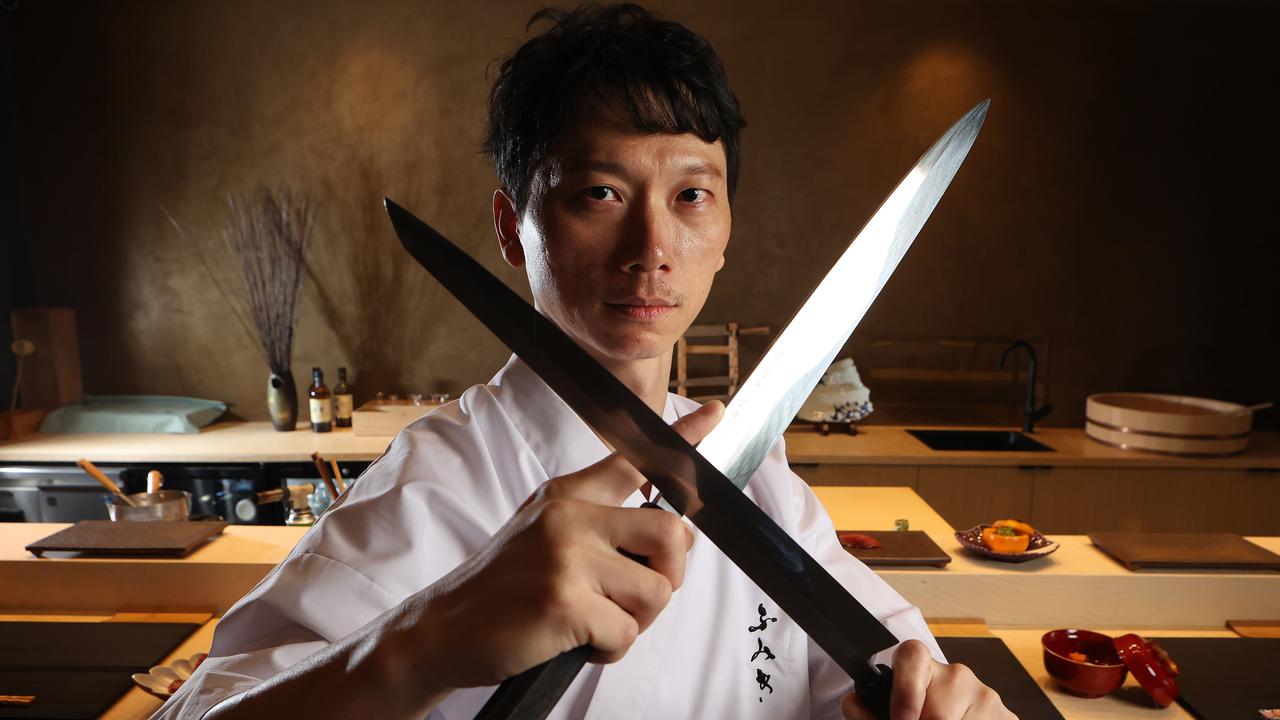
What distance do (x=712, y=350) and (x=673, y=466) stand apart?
9.18 ft

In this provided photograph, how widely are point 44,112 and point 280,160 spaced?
101cm

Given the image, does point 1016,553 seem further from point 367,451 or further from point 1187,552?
point 367,451

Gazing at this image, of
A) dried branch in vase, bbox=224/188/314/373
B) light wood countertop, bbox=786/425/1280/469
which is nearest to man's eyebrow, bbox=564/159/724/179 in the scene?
light wood countertop, bbox=786/425/1280/469

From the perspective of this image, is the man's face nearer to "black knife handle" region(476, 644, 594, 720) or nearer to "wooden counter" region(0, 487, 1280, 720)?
"black knife handle" region(476, 644, 594, 720)

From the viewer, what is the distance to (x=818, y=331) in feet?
2.20

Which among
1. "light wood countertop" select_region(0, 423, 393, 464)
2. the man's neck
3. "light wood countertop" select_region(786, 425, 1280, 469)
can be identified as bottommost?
"light wood countertop" select_region(786, 425, 1280, 469)

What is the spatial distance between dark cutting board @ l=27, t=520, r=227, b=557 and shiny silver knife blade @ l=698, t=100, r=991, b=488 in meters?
1.32

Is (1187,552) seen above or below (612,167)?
below

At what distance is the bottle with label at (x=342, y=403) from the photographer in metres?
3.25

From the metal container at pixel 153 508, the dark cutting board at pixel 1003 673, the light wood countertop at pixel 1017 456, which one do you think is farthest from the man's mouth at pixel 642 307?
the light wood countertop at pixel 1017 456

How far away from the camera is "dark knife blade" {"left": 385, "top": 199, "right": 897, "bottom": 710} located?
1.74 feet

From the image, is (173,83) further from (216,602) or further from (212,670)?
(212,670)

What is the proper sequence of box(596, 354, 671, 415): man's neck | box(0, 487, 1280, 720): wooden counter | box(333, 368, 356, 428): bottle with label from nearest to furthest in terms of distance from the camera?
box(596, 354, 671, 415): man's neck < box(0, 487, 1280, 720): wooden counter < box(333, 368, 356, 428): bottle with label

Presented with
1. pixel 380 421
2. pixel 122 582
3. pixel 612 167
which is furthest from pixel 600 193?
pixel 380 421
